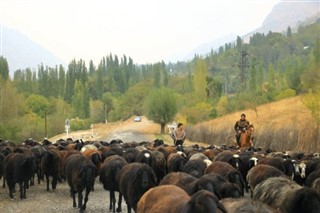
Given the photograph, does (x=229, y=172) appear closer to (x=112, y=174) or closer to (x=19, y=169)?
(x=112, y=174)

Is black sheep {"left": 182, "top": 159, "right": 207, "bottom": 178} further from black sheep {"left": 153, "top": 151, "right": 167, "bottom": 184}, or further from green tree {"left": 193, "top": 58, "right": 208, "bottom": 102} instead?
green tree {"left": 193, "top": 58, "right": 208, "bottom": 102}

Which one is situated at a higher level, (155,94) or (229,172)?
(155,94)

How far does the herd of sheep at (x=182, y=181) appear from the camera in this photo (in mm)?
6629

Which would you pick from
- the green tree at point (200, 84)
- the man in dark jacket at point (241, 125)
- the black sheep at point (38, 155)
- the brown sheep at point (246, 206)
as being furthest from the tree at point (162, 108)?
the brown sheep at point (246, 206)

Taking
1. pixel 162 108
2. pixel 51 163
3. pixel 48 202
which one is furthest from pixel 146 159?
pixel 162 108

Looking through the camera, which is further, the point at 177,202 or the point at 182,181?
the point at 182,181

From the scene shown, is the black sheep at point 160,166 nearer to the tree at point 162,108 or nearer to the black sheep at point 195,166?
the black sheep at point 195,166

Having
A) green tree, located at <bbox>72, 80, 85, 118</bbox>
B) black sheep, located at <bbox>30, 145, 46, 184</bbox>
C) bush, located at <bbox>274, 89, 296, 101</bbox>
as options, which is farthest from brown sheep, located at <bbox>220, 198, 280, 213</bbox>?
green tree, located at <bbox>72, 80, 85, 118</bbox>

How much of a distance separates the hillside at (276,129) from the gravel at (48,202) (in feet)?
47.7

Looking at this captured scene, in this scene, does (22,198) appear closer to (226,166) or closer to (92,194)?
(92,194)

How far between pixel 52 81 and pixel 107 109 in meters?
16.6

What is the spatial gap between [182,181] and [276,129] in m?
21.9

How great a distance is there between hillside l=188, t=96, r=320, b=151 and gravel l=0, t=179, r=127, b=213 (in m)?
14.5

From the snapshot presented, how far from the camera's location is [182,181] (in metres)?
8.77
